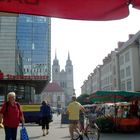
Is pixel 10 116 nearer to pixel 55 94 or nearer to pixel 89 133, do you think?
pixel 89 133

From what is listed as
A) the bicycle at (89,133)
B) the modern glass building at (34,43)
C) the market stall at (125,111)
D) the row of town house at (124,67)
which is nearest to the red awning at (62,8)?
the bicycle at (89,133)

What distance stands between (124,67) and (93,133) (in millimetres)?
65239

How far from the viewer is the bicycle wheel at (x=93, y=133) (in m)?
13.5

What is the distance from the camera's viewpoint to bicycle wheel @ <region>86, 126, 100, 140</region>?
44.1ft

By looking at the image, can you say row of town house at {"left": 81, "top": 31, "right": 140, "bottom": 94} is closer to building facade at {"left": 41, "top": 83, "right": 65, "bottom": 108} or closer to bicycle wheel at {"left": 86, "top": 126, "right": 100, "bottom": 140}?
bicycle wheel at {"left": 86, "top": 126, "right": 100, "bottom": 140}

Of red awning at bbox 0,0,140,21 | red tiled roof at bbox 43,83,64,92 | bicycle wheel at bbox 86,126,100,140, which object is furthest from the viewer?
red tiled roof at bbox 43,83,64,92

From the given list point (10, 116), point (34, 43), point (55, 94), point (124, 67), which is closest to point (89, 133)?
point (10, 116)

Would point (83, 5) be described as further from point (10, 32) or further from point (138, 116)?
point (10, 32)

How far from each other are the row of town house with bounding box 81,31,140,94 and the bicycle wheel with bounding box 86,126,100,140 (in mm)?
56659

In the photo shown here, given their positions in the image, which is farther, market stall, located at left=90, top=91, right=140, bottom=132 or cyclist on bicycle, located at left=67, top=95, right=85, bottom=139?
market stall, located at left=90, top=91, right=140, bottom=132

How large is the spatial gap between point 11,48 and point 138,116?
87.2 metres

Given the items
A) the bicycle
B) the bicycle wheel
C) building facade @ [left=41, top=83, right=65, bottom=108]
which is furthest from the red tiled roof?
the bicycle wheel

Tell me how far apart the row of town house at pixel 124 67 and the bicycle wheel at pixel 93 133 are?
186 feet

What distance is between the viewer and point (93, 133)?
13.6 m
